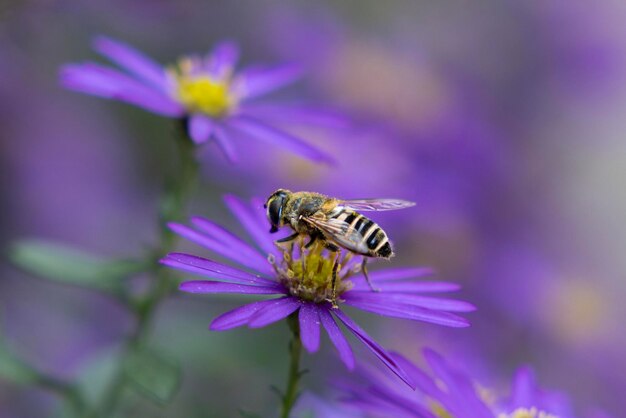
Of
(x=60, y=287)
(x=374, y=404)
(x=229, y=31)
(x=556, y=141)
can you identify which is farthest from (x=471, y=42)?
(x=374, y=404)

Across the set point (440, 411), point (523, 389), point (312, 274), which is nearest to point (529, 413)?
point (523, 389)

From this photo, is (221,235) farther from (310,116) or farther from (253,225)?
(310,116)

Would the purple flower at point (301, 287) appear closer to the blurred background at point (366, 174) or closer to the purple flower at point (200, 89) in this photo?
the purple flower at point (200, 89)

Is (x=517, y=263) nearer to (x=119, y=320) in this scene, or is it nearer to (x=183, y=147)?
(x=119, y=320)

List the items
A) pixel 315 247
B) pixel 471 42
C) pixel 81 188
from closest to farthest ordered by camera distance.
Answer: pixel 315 247 → pixel 81 188 → pixel 471 42

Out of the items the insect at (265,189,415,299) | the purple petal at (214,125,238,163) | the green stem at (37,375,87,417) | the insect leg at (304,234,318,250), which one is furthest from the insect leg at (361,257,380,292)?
the green stem at (37,375,87,417)

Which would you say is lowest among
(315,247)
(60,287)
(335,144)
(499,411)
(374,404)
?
(374,404)

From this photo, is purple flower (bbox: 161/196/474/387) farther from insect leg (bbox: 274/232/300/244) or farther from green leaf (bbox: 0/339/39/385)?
green leaf (bbox: 0/339/39/385)
